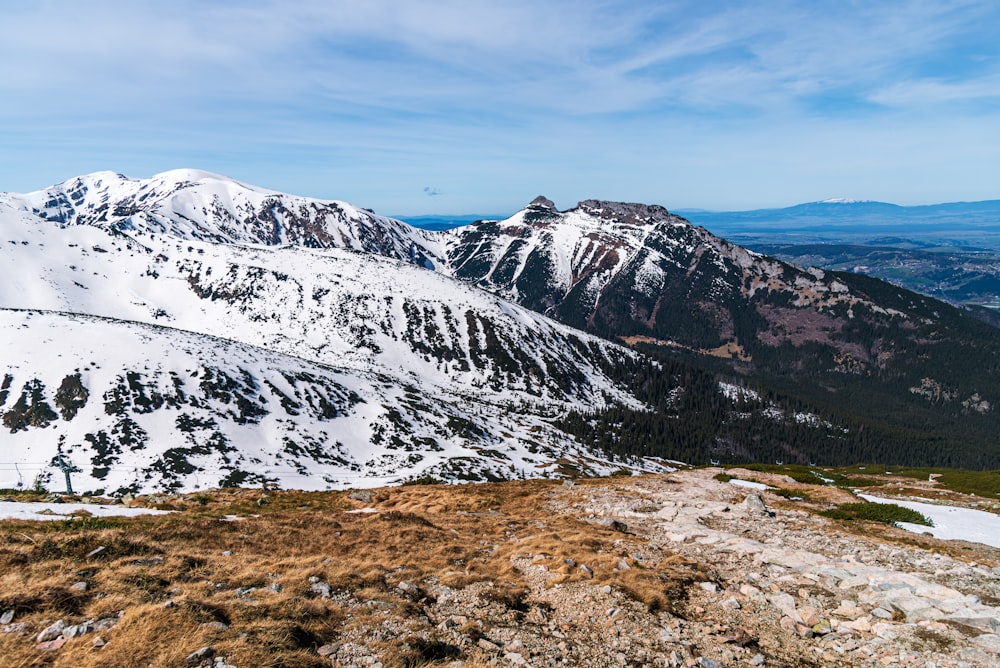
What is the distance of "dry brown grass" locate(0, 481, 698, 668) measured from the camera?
1166 centimetres

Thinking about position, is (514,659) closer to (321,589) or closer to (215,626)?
(321,589)

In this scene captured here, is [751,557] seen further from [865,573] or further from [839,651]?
[839,651]

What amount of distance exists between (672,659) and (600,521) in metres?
17.0

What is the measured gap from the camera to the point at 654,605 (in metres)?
16.1


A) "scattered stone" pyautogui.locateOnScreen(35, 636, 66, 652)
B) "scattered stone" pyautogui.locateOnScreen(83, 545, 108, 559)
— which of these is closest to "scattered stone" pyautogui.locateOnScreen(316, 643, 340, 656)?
"scattered stone" pyautogui.locateOnScreen(35, 636, 66, 652)

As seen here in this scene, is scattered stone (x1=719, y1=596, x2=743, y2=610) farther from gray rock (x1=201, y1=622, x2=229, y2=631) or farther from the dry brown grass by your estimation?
gray rock (x1=201, y1=622, x2=229, y2=631)

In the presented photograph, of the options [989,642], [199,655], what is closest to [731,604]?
[989,642]

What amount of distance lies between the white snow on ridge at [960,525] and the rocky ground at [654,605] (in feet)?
6.87

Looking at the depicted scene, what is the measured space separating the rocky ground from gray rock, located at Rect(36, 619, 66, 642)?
4cm

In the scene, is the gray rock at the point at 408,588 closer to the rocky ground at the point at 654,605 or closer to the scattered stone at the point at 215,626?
the rocky ground at the point at 654,605

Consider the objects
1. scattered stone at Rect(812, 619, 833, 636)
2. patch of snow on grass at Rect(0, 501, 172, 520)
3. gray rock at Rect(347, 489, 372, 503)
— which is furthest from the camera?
gray rock at Rect(347, 489, 372, 503)

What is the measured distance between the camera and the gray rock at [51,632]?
11531mm

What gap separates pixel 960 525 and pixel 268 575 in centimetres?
3686

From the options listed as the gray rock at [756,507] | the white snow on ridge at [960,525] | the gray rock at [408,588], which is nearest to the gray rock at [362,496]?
the gray rock at [408,588]
